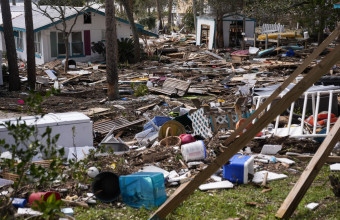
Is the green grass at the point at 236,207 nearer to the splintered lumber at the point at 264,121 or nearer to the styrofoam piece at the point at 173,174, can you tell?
the splintered lumber at the point at 264,121

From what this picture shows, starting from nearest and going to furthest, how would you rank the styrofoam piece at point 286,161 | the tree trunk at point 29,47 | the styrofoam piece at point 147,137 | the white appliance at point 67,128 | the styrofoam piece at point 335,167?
1. the styrofoam piece at point 335,167
2. the styrofoam piece at point 286,161
3. the white appliance at point 67,128
4. the styrofoam piece at point 147,137
5. the tree trunk at point 29,47

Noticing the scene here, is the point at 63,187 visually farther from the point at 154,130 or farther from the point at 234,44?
the point at 234,44

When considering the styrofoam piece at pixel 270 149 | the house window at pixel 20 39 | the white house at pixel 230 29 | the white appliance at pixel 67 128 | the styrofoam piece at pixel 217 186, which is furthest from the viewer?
the white house at pixel 230 29

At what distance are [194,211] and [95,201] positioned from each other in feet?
5.11

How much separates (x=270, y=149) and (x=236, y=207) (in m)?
3.05

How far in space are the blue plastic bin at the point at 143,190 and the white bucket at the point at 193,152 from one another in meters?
1.89

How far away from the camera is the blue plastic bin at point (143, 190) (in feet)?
22.8

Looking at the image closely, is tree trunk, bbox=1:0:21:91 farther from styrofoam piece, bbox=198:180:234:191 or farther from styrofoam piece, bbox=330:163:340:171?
styrofoam piece, bbox=330:163:340:171

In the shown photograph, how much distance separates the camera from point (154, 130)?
12.4 m

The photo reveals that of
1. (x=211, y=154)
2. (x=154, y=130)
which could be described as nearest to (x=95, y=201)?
(x=211, y=154)

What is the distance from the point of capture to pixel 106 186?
743 centimetres

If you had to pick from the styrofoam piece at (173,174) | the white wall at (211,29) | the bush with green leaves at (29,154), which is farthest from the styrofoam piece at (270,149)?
the white wall at (211,29)

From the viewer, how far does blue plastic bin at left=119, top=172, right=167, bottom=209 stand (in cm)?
695

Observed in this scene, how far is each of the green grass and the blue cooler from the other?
0.40 m
